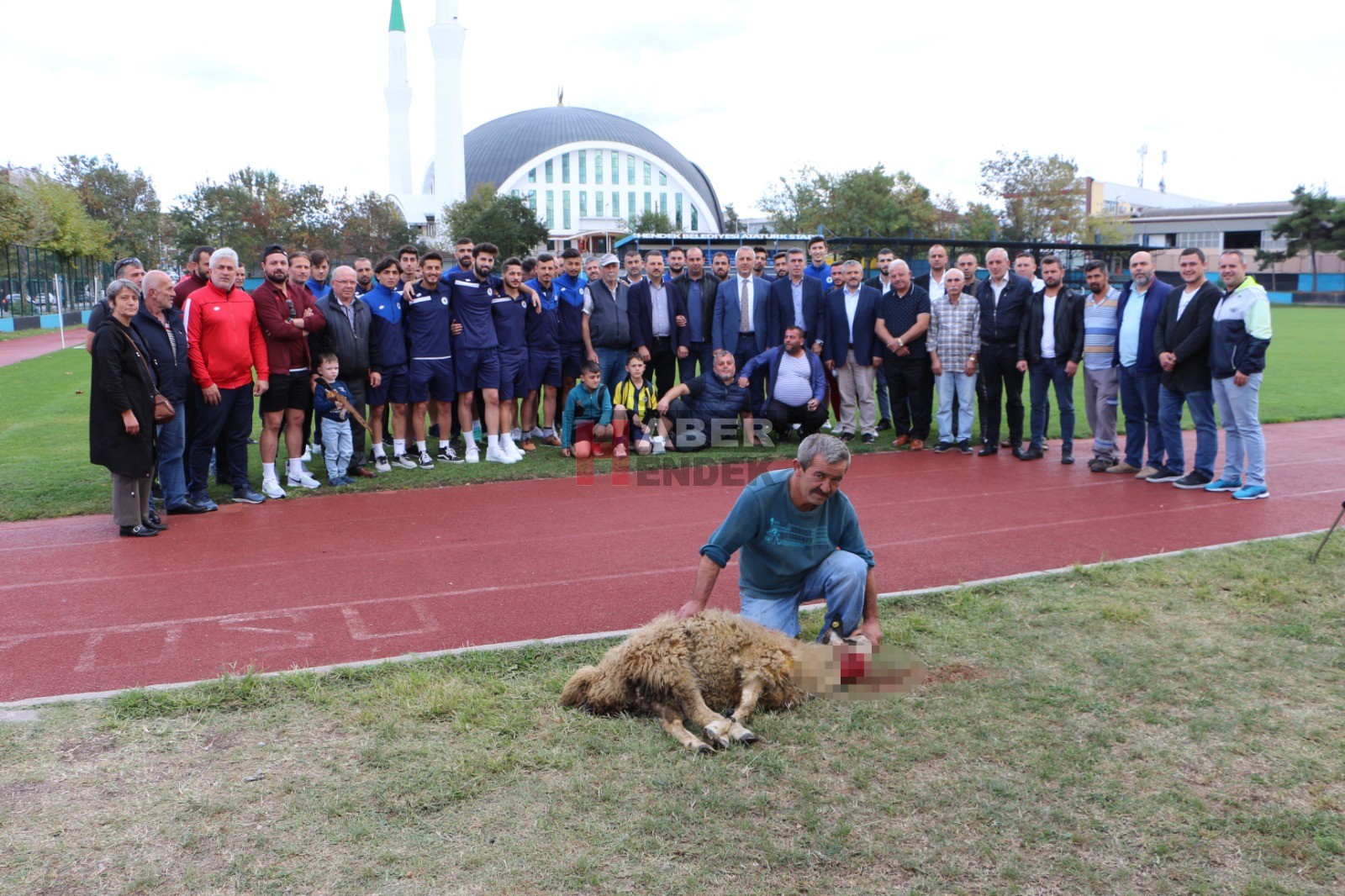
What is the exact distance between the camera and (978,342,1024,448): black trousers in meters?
11.0

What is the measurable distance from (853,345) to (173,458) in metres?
7.68

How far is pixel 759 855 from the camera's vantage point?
346 centimetres

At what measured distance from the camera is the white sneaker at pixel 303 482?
Answer: 31.9 feet

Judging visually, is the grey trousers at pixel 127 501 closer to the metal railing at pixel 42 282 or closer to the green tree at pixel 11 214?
the metal railing at pixel 42 282

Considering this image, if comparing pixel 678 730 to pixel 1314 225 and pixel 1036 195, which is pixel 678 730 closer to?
pixel 1036 195

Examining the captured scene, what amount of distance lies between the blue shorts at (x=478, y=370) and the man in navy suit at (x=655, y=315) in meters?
1.84

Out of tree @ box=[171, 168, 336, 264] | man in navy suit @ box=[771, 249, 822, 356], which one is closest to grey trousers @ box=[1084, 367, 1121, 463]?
man in navy suit @ box=[771, 249, 822, 356]

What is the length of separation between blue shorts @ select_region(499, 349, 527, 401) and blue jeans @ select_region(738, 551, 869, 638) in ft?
20.5

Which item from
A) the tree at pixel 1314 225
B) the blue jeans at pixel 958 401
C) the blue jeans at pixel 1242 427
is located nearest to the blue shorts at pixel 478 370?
the blue jeans at pixel 958 401

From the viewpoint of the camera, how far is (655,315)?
39.5ft

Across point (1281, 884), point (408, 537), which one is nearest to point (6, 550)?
point (408, 537)

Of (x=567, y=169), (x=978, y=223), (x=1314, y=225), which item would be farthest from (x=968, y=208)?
(x=567, y=169)

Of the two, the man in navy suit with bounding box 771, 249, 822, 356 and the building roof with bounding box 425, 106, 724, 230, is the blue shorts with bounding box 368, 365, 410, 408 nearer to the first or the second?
the man in navy suit with bounding box 771, 249, 822, 356

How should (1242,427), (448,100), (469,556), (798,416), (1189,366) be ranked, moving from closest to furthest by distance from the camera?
(469,556), (1242,427), (1189,366), (798,416), (448,100)
